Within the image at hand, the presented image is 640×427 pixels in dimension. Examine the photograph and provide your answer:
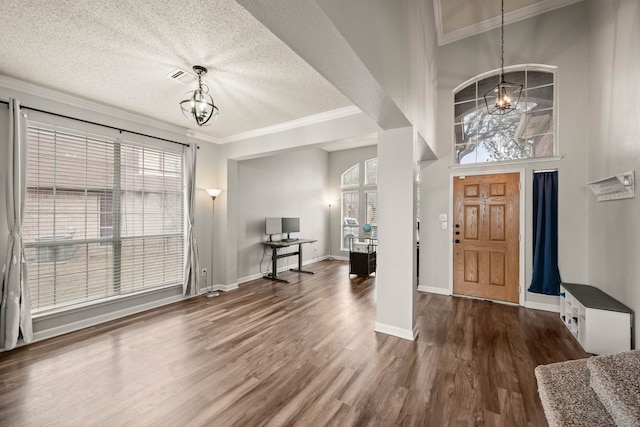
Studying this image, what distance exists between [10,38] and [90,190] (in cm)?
174

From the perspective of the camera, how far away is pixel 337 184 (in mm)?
8102

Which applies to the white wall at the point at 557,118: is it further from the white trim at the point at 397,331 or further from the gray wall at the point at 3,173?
the gray wall at the point at 3,173

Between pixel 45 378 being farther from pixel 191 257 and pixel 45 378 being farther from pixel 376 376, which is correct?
pixel 376 376

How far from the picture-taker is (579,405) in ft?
3.60

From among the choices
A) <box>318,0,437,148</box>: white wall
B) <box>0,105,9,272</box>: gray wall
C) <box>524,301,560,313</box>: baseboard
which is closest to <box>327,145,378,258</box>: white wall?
<box>318,0,437,148</box>: white wall

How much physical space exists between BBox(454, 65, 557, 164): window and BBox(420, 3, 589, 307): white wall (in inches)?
5.1

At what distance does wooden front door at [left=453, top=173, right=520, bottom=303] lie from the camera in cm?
407

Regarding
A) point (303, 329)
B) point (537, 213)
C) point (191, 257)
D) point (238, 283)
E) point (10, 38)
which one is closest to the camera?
point (10, 38)

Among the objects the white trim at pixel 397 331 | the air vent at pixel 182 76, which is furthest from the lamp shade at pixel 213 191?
the white trim at pixel 397 331

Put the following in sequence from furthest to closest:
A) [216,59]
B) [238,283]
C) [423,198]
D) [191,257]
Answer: [238,283], [423,198], [191,257], [216,59]

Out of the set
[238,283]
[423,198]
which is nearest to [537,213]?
[423,198]

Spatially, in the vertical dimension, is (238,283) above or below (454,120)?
below

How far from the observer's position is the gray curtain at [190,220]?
439cm

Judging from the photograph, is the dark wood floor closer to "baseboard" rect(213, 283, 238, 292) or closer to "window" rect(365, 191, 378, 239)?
"baseboard" rect(213, 283, 238, 292)
